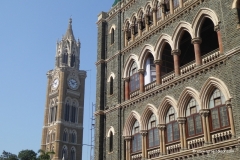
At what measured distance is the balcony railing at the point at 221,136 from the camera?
39.6ft

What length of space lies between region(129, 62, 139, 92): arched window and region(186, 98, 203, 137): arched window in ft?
13.9

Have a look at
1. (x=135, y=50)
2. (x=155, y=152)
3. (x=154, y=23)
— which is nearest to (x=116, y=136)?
(x=155, y=152)

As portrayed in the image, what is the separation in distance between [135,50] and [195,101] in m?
5.60

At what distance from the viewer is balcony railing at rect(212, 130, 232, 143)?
39.6ft

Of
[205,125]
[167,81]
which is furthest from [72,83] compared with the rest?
[205,125]

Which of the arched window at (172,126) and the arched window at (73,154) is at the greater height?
the arched window at (73,154)

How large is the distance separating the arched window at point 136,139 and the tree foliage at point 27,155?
28.4 metres

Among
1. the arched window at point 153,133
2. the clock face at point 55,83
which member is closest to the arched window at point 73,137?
the clock face at point 55,83

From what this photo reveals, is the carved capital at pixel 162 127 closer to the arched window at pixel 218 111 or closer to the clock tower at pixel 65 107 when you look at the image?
the arched window at pixel 218 111

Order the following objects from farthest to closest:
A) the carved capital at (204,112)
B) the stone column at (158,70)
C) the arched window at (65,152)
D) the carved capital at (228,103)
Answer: the arched window at (65,152) < the stone column at (158,70) < the carved capital at (204,112) < the carved capital at (228,103)

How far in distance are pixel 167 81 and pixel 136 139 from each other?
11.6 feet

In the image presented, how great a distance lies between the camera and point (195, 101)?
13859 mm

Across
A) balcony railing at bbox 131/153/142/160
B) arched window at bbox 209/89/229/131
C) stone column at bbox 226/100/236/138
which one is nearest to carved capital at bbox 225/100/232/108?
stone column at bbox 226/100/236/138

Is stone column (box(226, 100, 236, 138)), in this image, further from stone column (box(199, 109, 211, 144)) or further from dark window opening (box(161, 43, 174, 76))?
dark window opening (box(161, 43, 174, 76))
